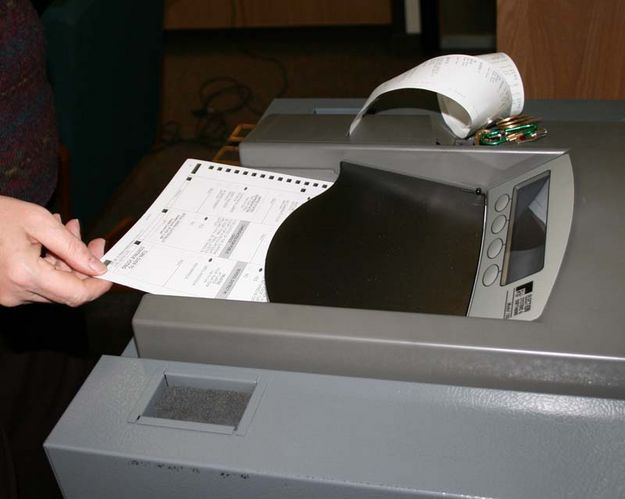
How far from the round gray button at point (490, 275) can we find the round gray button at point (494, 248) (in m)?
0.02

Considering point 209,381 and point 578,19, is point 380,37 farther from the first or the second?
point 209,381

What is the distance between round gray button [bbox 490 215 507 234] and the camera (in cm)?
68

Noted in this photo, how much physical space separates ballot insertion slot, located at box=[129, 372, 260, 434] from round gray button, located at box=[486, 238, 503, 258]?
264 mm

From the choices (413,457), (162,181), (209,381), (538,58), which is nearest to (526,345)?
(413,457)

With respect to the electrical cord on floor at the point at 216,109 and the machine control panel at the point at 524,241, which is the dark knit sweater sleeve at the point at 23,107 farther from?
the electrical cord on floor at the point at 216,109

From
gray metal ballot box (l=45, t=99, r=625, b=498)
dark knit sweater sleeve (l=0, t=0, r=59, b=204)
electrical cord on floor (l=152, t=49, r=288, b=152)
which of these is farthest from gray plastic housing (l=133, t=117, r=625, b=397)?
electrical cord on floor (l=152, t=49, r=288, b=152)

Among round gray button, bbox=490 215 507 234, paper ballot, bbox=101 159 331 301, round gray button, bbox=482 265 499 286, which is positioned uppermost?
paper ballot, bbox=101 159 331 301

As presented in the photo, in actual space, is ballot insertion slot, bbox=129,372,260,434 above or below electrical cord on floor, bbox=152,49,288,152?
above

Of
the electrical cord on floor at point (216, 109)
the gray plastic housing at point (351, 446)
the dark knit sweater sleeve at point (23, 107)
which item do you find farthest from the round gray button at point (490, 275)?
the electrical cord on floor at point (216, 109)

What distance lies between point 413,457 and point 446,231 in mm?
284

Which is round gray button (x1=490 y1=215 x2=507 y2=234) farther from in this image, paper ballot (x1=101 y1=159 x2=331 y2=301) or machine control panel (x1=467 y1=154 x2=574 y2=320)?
paper ballot (x1=101 y1=159 x2=331 y2=301)

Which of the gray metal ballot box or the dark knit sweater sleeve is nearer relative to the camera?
the gray metal ballot box

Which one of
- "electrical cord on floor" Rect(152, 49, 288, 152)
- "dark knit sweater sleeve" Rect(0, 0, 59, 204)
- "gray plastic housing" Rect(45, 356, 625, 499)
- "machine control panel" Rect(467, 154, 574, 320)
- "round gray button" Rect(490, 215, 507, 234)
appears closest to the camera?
"gray plastic housing" Rect(45, 356, 625, 499)

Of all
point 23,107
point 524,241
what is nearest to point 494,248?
point 524,241
